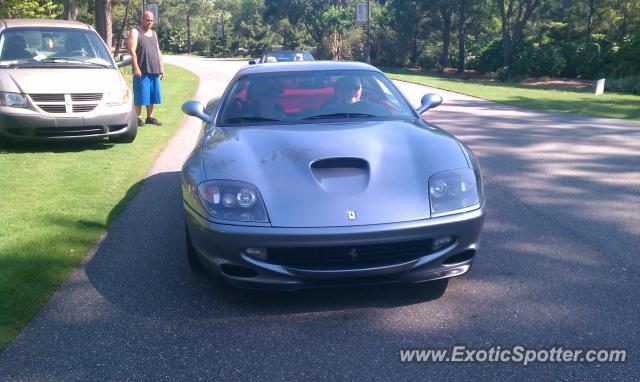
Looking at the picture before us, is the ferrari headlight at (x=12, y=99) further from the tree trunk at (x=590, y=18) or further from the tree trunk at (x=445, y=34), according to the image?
the tree trunk at (x=445, y=34)

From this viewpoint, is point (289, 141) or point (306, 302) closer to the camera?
point (306, 302)

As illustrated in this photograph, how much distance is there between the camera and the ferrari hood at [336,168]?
362cm

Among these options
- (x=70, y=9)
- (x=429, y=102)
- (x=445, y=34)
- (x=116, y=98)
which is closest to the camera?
(x=429, y=102)

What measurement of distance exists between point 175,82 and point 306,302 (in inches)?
899

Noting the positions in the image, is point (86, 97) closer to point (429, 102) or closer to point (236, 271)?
point (429, 102)

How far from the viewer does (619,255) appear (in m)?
4.68

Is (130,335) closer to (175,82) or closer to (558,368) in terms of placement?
(558,368)

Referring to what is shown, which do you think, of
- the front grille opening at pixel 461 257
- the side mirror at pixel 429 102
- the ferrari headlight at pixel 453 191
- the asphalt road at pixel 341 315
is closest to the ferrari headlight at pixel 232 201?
the asphalt road at pixel 341 315

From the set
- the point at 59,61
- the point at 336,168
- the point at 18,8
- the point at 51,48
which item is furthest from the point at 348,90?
the point at 18,8

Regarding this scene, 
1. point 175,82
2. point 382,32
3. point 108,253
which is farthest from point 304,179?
point 382,32

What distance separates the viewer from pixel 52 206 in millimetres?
6145

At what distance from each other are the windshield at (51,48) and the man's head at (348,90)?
550cm

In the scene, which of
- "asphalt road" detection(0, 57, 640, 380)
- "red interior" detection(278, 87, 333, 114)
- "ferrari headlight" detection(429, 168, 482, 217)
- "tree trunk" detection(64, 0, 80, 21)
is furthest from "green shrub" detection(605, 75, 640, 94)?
"ferrari headlight" detection(429, 168, 482, 217)

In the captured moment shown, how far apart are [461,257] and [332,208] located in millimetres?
861
